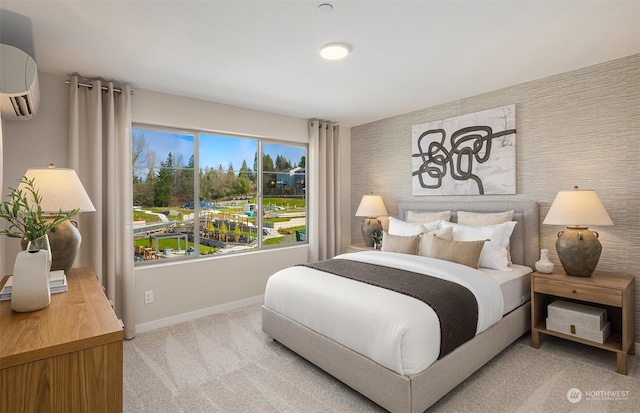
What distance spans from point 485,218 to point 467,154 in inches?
31.2

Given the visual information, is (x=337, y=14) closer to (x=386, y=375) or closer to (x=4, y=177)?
(x=386, y=375)

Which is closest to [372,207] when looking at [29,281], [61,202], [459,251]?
[459,251]

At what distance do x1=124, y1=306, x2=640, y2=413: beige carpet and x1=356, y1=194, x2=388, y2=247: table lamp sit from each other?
81.3 inches

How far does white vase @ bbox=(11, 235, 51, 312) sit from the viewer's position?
4.68ft

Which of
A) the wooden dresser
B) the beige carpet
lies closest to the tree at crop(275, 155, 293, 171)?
the beige carpet

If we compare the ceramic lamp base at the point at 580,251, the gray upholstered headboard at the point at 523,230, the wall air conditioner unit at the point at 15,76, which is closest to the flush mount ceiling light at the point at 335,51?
the wall air conditioner unit at the point at 15,76

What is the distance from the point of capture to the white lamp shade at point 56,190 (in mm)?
2010

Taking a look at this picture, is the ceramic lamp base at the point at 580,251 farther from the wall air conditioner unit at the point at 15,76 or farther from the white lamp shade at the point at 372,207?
the wall air conditioner unit at the point at 15,76

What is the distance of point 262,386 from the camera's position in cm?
233

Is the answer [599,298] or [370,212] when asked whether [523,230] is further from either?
[370,212]

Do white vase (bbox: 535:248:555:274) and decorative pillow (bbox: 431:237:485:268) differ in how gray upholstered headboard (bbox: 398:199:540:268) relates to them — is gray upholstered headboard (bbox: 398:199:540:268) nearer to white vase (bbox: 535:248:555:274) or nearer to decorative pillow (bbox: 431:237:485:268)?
white vase (bbox: 535:248:555:274)

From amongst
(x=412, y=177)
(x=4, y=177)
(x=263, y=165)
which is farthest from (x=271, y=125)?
(x=4, y=177)

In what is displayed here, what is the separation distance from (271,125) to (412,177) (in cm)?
201

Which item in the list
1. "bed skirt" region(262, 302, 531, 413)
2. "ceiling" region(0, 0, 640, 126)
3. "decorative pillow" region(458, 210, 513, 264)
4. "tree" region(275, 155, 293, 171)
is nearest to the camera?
"bed skirt" region(262, 302, 531, 413)
